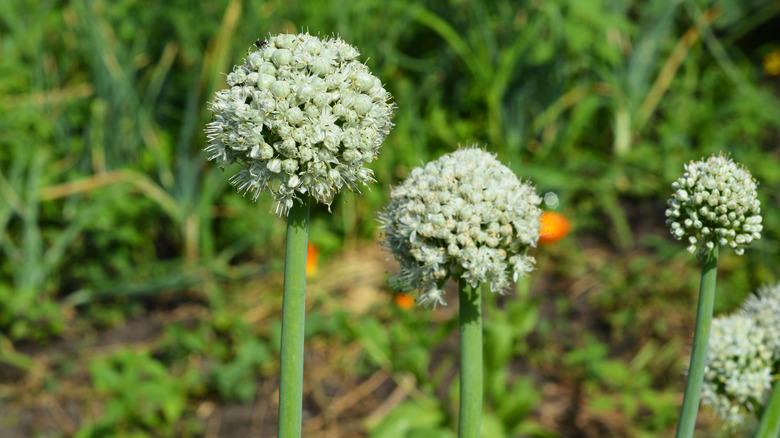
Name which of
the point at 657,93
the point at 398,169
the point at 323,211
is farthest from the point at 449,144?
the point at 657,93

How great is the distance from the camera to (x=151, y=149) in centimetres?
505

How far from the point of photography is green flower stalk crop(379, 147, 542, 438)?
5.08 feet

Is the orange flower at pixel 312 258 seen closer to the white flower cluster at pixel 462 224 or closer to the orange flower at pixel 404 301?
the orange flower at pixel 404 301

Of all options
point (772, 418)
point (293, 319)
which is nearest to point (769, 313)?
point (772, 418)

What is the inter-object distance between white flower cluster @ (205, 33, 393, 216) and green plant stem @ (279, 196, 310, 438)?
0.19ft

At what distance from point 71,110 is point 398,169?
2.46m

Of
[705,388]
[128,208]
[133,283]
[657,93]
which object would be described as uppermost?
[657,93]

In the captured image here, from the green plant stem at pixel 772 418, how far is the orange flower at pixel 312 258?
3.33 meters

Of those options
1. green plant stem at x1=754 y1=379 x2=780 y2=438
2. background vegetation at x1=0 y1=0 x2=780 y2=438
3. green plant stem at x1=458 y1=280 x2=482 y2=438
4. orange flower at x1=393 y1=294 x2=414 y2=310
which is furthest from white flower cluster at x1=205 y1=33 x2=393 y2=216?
orange flower at x1=393 y1=294 x2=414 y2=310

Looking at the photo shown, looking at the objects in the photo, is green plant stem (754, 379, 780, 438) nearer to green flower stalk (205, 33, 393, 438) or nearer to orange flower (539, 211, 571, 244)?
green flower stalk (205, 33, 393, 438)

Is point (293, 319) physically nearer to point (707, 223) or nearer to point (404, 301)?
point (707, 223)

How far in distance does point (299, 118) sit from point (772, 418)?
46.6 inches

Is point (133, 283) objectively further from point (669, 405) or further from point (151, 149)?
point (669, 405)

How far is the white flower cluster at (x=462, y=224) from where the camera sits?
155 centimetres
